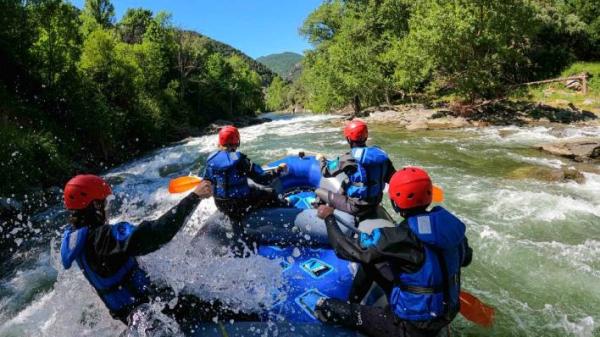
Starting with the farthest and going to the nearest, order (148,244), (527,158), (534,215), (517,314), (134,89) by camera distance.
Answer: (134,89), (527,158), (534,215), (517,314), (148,244)

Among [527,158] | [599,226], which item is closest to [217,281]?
[599,226]

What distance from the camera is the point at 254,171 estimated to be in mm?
4176

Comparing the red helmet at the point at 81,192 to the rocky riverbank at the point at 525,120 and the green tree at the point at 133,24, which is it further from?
the green tree at the point at 133,24

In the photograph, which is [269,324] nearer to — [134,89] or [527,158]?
[527,158]

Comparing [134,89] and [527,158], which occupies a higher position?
[134,89]

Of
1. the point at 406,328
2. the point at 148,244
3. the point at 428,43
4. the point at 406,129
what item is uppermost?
the point at 428,43

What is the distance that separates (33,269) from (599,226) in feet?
28.2

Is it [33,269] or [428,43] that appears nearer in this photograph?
[33,269]

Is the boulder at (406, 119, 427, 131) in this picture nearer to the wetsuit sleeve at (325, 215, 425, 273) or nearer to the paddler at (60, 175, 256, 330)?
the wetsuit sleeve at (325, 215, 425, 273)

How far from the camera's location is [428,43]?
699 inches

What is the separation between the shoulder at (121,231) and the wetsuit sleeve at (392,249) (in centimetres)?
142

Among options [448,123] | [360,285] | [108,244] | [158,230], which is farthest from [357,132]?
[448,123]

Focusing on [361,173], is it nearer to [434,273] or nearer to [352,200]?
[352,200]

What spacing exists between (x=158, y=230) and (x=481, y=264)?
418cm
